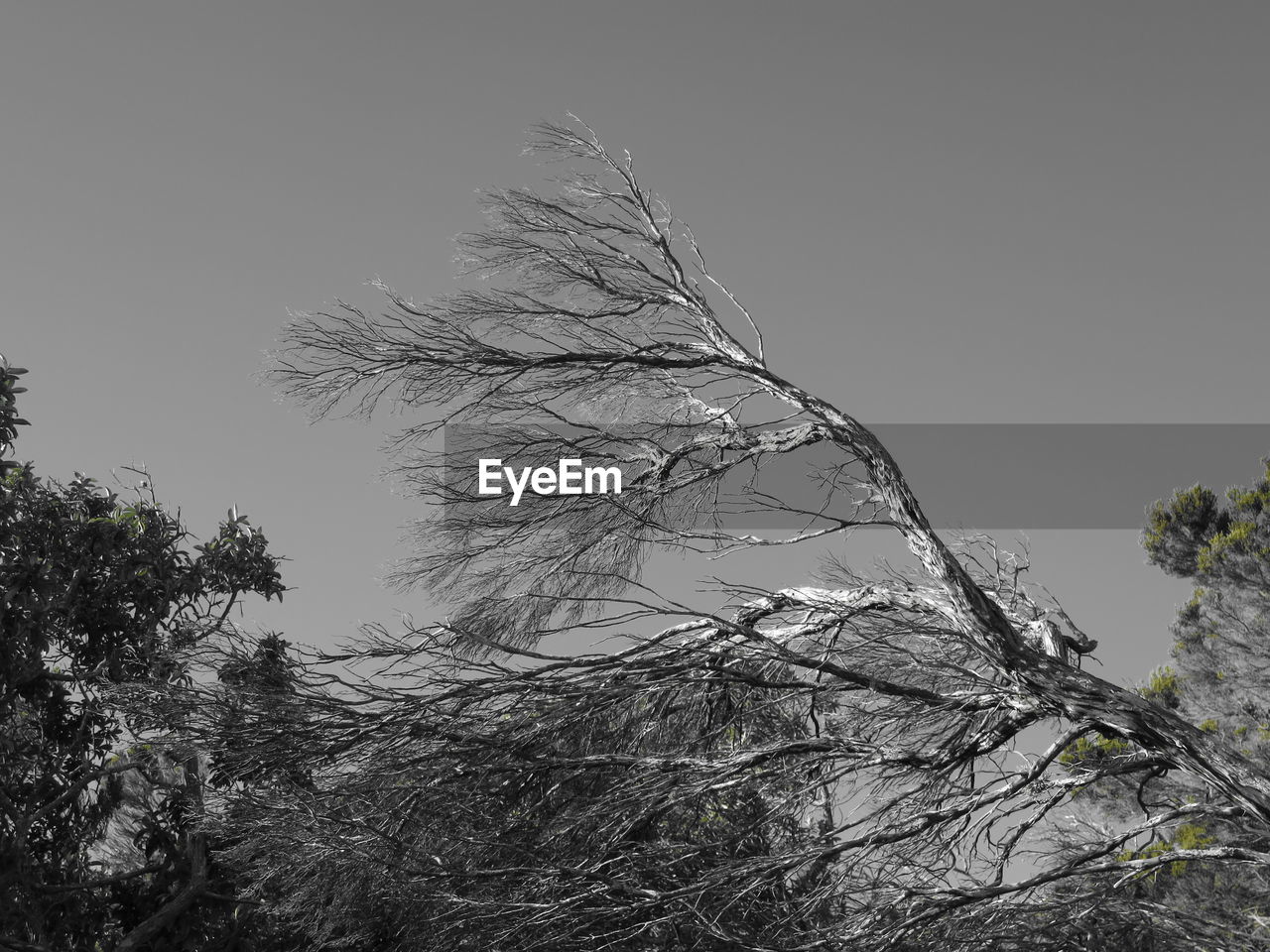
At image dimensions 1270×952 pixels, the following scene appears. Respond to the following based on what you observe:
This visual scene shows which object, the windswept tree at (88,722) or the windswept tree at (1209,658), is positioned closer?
the windswept tree at (88,722)

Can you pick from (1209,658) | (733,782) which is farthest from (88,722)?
(1209,658)

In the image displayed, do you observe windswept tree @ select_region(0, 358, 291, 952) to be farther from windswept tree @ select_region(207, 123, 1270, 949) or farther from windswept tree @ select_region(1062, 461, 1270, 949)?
windswept tree @ select_region(1062, 461, 1270, 949)

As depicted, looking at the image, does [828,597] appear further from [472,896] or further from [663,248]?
[663,248]

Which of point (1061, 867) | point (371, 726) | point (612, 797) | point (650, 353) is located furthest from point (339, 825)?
point (650, 353)

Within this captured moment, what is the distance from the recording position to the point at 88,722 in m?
9.12

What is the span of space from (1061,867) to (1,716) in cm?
739

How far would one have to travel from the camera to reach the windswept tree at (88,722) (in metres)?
8.42

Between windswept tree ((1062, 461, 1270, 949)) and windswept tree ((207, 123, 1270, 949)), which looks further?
windswept tree ((1062, 461, 1270, 949))

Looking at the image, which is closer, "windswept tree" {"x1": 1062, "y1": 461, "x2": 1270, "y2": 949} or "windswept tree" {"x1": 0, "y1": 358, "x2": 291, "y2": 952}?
"windswept tree" {"x1": 0, "y1": 358, "x2": 291, "y2": 952}

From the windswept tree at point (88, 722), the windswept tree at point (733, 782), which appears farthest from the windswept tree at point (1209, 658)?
the windswept tree at point (88, 722)

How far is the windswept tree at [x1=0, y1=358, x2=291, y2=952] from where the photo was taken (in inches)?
332

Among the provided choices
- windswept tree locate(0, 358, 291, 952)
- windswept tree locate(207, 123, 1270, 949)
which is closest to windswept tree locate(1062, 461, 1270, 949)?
windswept tree locate(207, 123, 1270, 949)

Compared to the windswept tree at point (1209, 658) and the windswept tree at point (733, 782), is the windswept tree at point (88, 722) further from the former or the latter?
the windswept tree at point (1209, 658)

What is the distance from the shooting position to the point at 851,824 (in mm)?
5539
